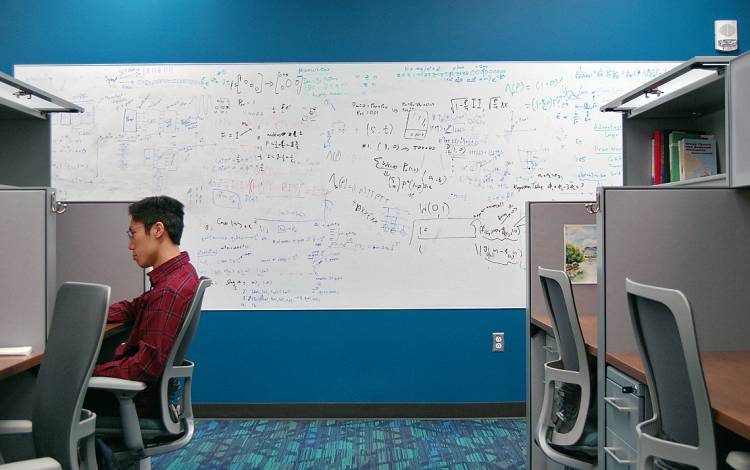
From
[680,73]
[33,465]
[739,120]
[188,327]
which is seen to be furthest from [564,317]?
[33,465]

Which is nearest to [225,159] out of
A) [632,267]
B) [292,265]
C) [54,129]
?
[292,265]

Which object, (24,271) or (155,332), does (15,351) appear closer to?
(24,271)

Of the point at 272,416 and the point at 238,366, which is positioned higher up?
the point at 238,366

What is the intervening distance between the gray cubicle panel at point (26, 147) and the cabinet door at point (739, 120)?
2797 millimetres

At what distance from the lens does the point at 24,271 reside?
2047mm

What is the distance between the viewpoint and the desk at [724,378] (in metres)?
1.29

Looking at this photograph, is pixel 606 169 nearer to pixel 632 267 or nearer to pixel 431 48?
pixel 431 48

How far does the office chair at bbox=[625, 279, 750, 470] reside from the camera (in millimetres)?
1260

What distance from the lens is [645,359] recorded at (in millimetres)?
1496

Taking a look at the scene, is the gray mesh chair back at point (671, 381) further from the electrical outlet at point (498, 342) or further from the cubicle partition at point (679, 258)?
the electrical outlet at point (498, 342)

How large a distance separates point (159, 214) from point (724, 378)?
1.84 metres

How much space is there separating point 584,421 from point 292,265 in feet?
6.93

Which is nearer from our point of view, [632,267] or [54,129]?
[632,267]

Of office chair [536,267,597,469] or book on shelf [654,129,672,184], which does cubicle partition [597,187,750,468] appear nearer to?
office chair [536,267,597,469]
